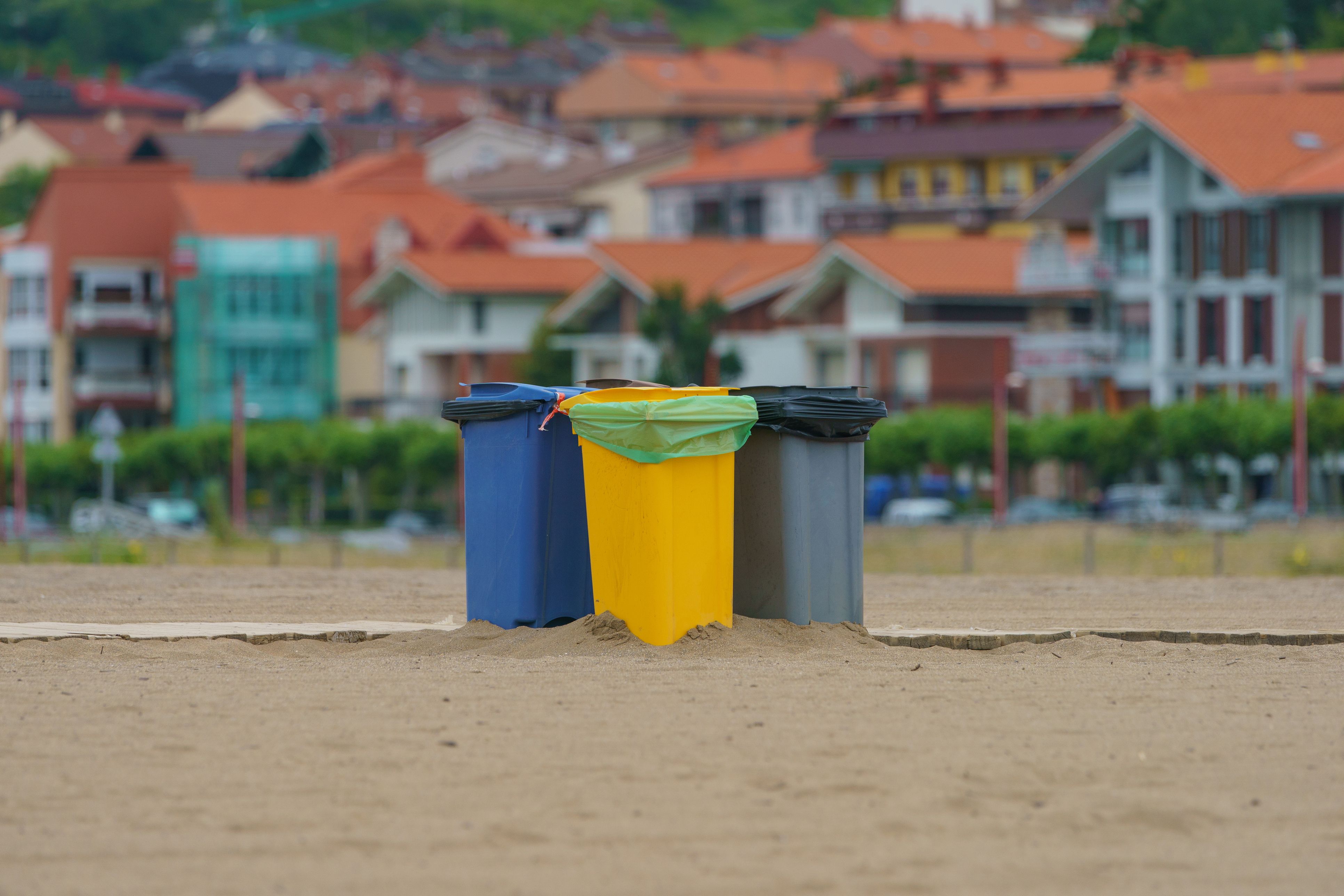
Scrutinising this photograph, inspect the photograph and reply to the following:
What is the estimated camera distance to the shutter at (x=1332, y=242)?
2135 inches

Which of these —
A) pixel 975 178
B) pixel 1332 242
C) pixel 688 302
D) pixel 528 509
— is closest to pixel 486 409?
pixel 528 509

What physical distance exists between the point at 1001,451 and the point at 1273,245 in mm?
9401

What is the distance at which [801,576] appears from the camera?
41.3 ft

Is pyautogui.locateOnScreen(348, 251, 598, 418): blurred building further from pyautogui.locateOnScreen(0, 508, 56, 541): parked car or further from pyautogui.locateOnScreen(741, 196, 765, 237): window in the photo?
pyautogui.locateOnScreen(741, 196, 765, 237): window

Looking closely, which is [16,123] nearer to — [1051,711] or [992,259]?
[992,259]

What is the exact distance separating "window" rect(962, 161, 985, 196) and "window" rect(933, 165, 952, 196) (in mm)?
607

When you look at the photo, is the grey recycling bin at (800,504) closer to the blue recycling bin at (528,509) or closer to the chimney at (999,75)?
the blue recycling bin at (528,509)

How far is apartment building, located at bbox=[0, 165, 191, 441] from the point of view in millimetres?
74875

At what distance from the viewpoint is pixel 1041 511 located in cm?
5128

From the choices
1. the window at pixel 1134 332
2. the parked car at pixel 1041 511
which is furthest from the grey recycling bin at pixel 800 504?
the window at pixel 1134 332

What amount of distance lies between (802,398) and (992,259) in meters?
51.4

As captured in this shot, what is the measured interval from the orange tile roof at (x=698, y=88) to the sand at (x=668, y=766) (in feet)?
331

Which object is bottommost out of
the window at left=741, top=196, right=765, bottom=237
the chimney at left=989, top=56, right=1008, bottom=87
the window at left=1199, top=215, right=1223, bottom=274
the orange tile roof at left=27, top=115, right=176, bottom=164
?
the window at left=1199, top=215, right=1223, bottom=274

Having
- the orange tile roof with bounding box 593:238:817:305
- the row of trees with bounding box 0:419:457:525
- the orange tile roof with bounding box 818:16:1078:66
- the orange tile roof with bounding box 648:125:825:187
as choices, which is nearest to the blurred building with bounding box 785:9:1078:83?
the orange tile roof with bounding box 818:16:1078:66
